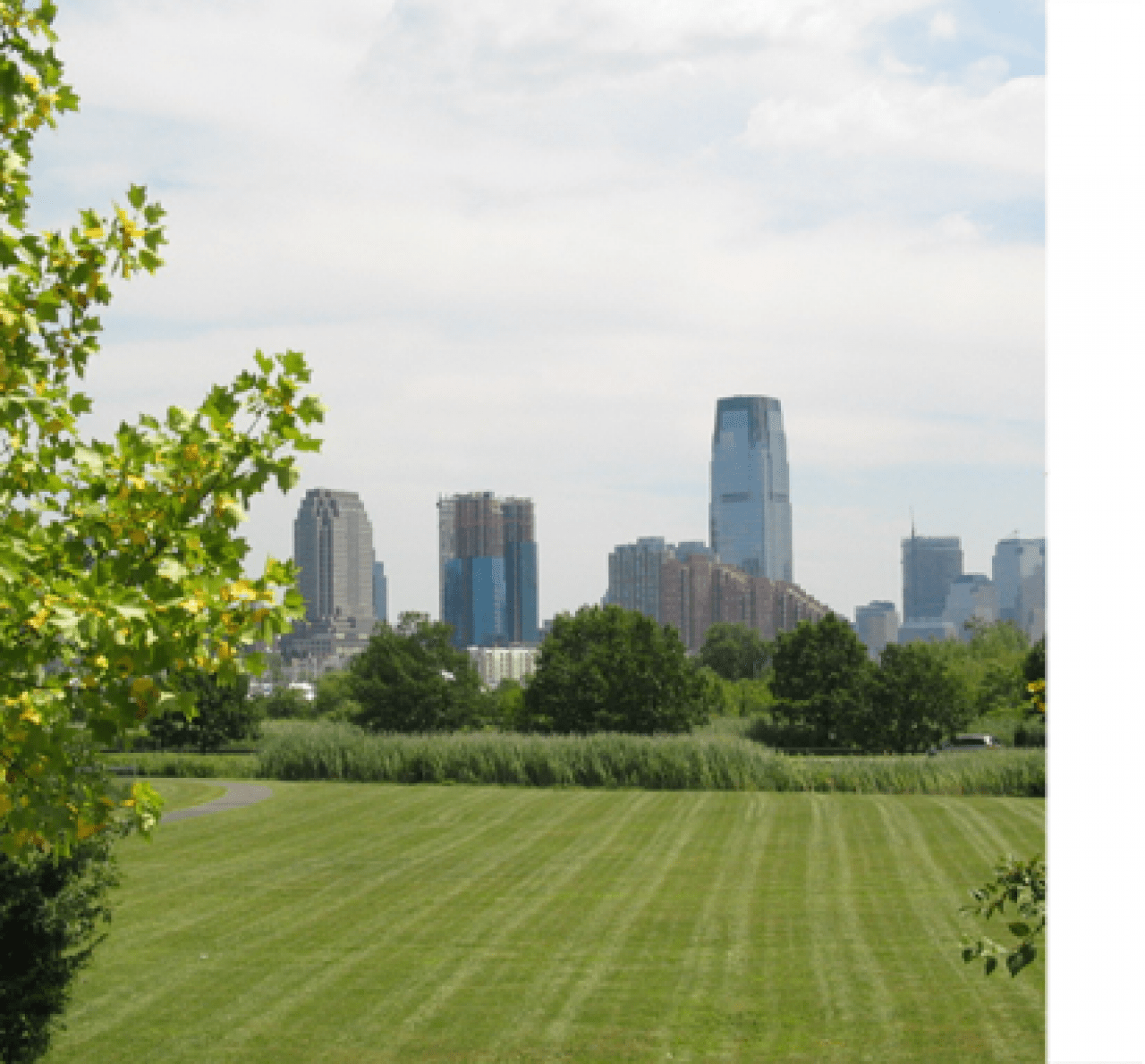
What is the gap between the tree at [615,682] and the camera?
2750cm

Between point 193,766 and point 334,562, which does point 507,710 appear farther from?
point 334,562

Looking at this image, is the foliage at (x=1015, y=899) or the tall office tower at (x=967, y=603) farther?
the tall office tower at (x=967, y=603)

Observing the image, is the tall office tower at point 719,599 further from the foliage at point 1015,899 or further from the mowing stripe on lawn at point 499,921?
the foliage at point 1015,899

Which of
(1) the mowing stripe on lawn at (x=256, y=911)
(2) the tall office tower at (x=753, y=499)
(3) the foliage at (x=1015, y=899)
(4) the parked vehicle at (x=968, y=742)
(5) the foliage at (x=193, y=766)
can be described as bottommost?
→ (4) the parked vehicle at (x=968, y=742)

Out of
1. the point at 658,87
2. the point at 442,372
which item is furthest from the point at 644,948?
the point at 658,87

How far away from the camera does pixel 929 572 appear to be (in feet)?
180

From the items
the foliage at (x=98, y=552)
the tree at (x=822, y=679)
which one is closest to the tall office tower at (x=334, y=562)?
the tree at (x=822, y=679)

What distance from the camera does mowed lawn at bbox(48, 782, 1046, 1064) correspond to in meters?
7.39

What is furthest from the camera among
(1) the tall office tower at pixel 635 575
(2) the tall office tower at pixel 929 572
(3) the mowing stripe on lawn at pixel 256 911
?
(1) the tall office tower at pixel 635 575

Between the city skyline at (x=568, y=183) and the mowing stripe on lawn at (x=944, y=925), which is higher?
the city skyline at (x=568, y=183)

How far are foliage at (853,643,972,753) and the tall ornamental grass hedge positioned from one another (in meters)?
4.71

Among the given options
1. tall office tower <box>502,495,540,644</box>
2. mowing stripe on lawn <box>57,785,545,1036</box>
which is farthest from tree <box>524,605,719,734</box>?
tall office tower <box>502,495,540,644</box>

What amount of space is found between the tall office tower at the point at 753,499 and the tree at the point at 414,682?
14581 cm

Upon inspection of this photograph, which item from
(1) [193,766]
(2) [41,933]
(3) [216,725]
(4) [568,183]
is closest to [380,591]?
(3) [216,725]
